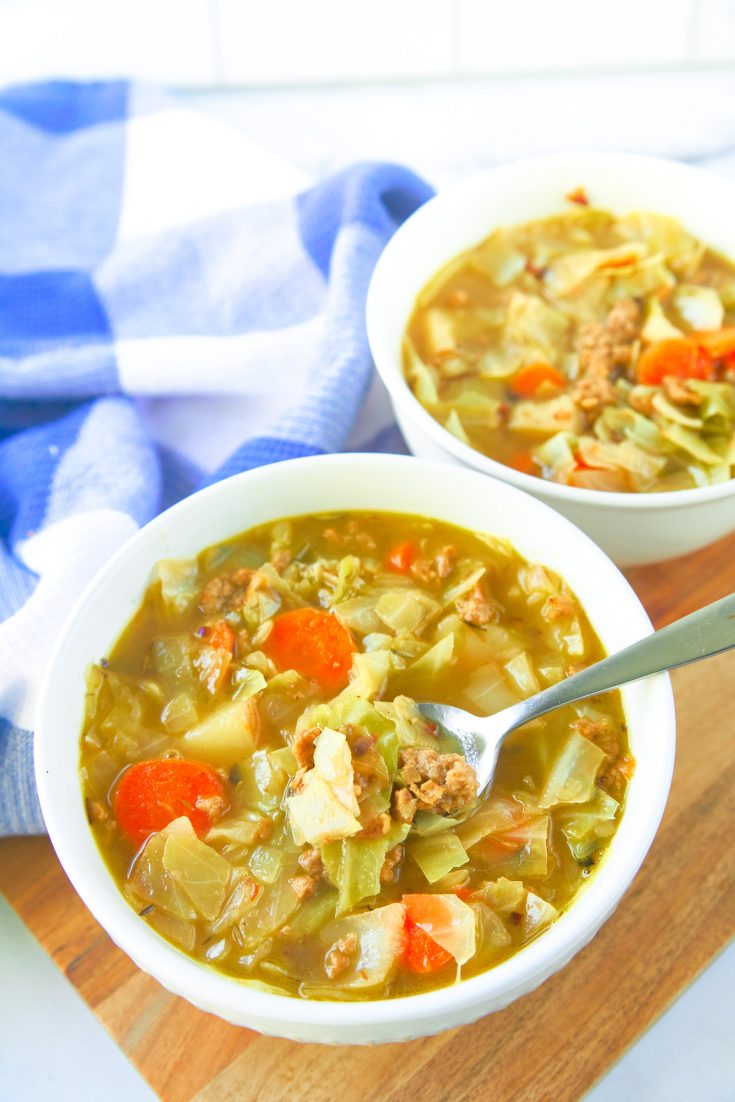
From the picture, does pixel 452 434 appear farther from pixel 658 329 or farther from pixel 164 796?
pixel 164 796

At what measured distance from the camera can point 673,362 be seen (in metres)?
3.21

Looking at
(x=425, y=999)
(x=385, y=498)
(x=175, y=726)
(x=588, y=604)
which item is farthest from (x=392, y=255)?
(x=425, y=999)

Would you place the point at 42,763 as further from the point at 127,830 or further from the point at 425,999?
the point at 425,999

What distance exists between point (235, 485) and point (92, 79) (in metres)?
2.47

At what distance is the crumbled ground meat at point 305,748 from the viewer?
2297 mm

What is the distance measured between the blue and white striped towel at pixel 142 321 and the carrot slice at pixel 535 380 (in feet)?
1.53

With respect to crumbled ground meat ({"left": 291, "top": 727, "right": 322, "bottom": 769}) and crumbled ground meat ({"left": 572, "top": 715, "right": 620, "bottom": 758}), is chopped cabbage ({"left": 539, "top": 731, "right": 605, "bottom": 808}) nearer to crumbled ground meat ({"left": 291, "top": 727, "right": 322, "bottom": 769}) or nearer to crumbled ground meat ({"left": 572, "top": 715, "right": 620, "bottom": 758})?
crumbled ground meat ({"left": 572, "top": 715, "right": 620, "bottom": 758})

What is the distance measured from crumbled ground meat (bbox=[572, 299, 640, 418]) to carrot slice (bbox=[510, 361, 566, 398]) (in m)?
0.06

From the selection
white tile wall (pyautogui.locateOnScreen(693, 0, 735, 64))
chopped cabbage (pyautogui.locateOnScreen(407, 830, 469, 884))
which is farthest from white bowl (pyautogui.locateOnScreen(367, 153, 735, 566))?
white tile wall (pyautogui.locateOnScreen(693, 0, 735, 64))

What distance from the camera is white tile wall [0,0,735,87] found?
16.2 ft

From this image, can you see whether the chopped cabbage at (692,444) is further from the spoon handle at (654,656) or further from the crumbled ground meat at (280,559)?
the crumbled ground meat at (280,559)

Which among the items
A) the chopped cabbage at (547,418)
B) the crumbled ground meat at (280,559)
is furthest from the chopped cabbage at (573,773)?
the chopped cabbage at (547,418)

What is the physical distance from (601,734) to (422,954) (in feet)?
1.93

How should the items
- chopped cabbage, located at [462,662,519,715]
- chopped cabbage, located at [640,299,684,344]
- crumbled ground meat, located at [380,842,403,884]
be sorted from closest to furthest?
crumbled ground meat, located at [380,842,403,884] < chopped cabbage, located at [462,662,519,715] < chopped cabbage, located at [640,299,684,344]
